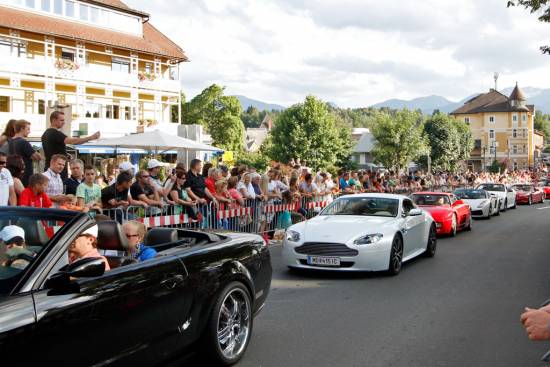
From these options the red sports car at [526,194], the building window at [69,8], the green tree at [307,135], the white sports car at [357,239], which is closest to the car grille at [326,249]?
the white sports car at [357,239]

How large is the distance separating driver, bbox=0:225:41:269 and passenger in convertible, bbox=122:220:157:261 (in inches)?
42.1

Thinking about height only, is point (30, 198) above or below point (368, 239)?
above

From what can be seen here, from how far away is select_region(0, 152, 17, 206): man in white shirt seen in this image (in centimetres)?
718

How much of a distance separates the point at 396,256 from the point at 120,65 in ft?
123

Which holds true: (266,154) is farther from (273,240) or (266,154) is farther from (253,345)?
(253,345)

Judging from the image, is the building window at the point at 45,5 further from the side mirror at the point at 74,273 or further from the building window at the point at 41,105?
the side mirror at the point at 74,273

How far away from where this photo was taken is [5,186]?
7270 millimetres

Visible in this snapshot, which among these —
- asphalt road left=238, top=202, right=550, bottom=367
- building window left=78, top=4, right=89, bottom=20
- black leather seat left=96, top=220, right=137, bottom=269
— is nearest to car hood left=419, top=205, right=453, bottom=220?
asphalt road left=238, top=202, right=550, bottom=367

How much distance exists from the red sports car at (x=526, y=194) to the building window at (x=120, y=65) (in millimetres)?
28728

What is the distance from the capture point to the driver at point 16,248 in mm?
3262

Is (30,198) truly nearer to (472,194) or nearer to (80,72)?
(472,194)

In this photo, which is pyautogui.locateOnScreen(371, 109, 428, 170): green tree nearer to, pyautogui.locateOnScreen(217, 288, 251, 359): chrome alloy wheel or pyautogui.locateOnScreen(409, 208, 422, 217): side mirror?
pyautogui.locateOnScreen(409, 208, 422, 217): side mirror

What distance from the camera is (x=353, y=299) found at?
7.40m

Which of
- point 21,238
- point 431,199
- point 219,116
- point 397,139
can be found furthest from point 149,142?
point 219,116
